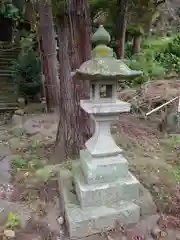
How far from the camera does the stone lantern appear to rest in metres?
2.88

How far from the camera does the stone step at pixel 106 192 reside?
3.01 m

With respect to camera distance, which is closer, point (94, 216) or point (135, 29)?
point (94, 216)

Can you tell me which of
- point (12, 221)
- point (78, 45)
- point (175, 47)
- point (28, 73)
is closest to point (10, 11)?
point (28, 73)

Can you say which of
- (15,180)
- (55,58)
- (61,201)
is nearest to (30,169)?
(15,180)

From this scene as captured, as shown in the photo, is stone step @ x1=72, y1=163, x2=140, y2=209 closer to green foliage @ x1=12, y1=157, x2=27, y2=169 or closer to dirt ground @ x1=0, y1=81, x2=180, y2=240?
dirt ground @ x1=0, y1=81, x2=180, y2=240

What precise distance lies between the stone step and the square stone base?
0.05m

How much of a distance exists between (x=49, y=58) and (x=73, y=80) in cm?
373

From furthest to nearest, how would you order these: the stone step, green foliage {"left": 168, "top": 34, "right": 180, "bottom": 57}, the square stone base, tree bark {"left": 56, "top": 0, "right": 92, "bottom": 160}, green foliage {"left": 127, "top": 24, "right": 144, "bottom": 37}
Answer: green foliage {"left": 168, "top": 34, "right": 180, "bottom": 57} < green foliage {"left": 127, "top": 24, "right": 144, "bottom": 37} < tree bark {"left": 56, "top": 0, "right": 92, "bottom": 160} < the stone step < the square stone base

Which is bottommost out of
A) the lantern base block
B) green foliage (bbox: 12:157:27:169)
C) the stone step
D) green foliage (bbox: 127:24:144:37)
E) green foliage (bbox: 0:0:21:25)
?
green foliage (bbox: 12:157:27:169)

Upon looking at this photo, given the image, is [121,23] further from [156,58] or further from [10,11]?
[10,11]

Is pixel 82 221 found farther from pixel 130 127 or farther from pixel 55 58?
pixel 55 58

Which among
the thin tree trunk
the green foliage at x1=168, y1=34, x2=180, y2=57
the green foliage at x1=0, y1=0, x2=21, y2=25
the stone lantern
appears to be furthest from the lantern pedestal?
the green foliage at x1=0, y1=0, x2=21, y2=25

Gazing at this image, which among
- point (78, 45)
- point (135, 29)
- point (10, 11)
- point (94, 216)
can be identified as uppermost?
point (10, 11)

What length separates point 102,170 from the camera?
3.06m
